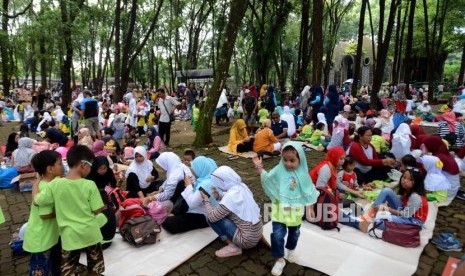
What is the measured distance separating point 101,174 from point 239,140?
4943mm

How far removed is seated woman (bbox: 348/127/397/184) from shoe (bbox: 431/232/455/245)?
1892 millimetres

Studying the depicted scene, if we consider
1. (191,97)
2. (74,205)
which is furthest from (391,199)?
(191,97)

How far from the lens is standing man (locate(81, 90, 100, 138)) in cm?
905

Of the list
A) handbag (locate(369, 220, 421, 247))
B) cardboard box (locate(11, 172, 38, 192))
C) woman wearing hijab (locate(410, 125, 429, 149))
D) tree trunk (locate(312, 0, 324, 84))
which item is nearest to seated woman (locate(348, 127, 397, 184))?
woman wearing hijab (locate(410, 125, 429, 149))

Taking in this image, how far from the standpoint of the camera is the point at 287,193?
3463 mm

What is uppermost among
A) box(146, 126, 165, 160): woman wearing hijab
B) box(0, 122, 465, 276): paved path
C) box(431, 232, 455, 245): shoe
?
box(146, 126, 165, 160): woman wearing hijab

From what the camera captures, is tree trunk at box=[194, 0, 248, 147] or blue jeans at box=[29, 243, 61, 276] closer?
blue jeans at box=[29, 243, 61, 276]

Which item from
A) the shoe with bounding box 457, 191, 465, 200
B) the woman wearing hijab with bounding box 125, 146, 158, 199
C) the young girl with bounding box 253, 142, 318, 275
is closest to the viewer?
the young girl with bounding box 253, 142, 318, 275

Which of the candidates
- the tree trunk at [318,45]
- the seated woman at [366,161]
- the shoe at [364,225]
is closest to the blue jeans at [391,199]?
the shoe at [364,225]

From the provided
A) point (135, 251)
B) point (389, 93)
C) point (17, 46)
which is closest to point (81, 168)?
point (135, 251)

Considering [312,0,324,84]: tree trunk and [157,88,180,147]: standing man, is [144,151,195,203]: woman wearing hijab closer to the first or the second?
[157,88,180,147]: standing man

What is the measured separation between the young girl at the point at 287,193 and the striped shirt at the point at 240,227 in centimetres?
32

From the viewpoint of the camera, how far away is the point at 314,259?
3.74 m

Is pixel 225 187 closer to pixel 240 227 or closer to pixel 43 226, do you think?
pixel 240 227
